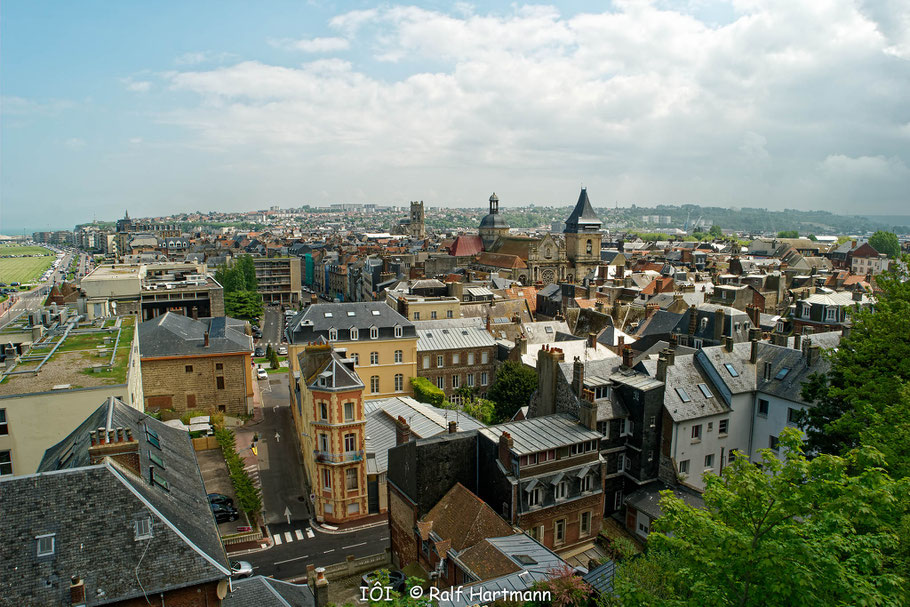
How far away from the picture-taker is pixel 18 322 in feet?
170

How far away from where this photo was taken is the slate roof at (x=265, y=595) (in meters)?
20.1

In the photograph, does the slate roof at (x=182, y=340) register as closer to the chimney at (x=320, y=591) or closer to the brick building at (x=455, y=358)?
the brick building at (x=455, y=358)

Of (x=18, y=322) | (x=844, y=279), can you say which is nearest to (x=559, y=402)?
(x=18, y=322)

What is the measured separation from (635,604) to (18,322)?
186 ft

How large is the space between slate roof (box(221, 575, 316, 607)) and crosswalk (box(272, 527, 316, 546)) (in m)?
13.5

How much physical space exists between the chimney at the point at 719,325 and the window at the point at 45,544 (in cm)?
4891

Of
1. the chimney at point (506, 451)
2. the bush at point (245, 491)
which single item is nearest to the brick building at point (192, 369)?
the bush at point (245, 491)

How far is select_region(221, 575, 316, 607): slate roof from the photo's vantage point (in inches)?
793

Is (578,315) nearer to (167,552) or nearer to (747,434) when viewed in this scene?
(747,434)

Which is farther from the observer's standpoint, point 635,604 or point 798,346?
point 798,346

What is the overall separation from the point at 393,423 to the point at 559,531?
16229 mm

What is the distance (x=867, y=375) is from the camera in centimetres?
2577

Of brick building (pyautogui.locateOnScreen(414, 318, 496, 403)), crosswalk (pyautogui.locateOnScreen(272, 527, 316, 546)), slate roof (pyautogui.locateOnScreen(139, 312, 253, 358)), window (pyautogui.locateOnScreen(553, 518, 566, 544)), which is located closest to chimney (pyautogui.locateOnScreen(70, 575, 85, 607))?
crosswalk (pyautogui.locateOnScreen(272, 527, 316, 546))

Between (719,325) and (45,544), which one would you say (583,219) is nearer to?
(719,325)
